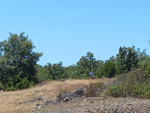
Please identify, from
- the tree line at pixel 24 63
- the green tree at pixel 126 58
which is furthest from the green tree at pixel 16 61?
the green tree at pixel 126 58

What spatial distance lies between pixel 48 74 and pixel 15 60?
10573 mm

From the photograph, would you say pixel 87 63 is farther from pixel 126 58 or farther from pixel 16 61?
pixel 16 61

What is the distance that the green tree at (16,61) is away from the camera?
39.5 meters

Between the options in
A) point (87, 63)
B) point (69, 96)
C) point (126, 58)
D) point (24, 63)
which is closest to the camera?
point (69, 96)

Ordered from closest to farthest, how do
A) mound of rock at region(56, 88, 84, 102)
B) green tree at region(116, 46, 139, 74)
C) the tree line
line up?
mound of rock at region(56, 88, 84, 102) < the tree line < green tree at region(116, 46, 139, 74)

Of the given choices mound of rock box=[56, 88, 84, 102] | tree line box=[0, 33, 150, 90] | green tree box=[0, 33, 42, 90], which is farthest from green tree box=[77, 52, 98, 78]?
mound of rock box=[56, 88, 84, 102]

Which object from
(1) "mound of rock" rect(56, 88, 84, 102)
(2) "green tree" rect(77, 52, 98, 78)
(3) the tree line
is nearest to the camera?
(1) "mound of rock" rect(56, 88, 84, 102)

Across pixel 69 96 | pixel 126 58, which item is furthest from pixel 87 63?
pixel 69 96

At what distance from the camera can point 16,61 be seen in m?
Result: 40.3

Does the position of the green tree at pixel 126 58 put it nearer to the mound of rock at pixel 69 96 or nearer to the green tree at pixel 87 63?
the green tree at pixel 87 63

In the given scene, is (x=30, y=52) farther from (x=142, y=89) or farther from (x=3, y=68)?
(x=142, y=89)

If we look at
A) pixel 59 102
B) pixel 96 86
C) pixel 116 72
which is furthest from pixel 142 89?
pixel 116 72

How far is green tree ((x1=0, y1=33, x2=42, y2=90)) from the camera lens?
39.5 metres

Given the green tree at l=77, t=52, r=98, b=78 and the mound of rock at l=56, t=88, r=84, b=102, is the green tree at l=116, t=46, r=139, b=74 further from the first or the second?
the mound of rock at l=56, t=88, r=84, b=102
